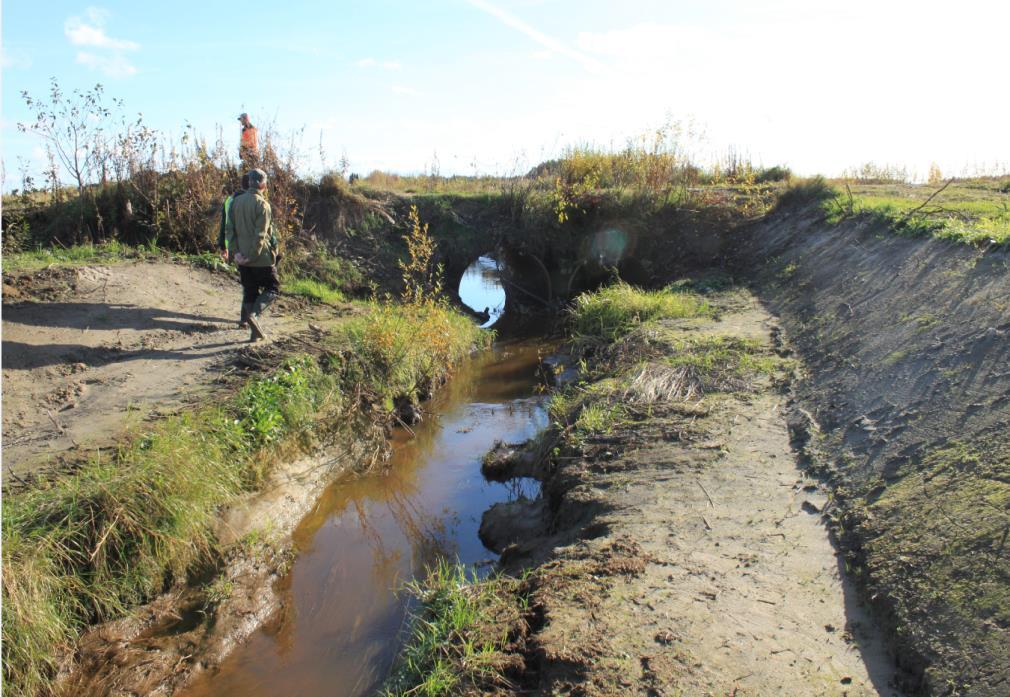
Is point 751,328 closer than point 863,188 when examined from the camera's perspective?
Yes

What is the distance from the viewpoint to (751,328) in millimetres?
9188

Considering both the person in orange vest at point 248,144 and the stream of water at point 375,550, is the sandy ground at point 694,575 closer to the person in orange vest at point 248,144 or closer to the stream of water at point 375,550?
the stream of water at point 375,550

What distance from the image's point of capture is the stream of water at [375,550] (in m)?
4.68

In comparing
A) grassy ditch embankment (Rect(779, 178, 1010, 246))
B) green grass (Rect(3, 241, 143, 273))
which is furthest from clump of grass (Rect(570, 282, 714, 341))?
green grass (Rect(3, 241, 143, 273))

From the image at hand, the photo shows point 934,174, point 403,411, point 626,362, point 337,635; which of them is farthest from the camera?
point 934,174

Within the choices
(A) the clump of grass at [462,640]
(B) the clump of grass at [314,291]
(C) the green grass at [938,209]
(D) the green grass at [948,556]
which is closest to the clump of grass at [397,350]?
(B) the clump of grass at [314,291]

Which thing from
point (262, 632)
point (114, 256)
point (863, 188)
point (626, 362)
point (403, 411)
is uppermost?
point (863, 188)

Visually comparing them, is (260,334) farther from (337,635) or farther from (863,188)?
(863,188)

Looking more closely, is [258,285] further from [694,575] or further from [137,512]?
[694,575]

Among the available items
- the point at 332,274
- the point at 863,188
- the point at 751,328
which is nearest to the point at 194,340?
the point at 332,274

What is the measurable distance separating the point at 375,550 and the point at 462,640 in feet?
8.11

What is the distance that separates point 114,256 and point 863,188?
43.9 ft

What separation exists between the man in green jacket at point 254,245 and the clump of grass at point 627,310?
4.57 metres

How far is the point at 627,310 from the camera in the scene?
10.5m
